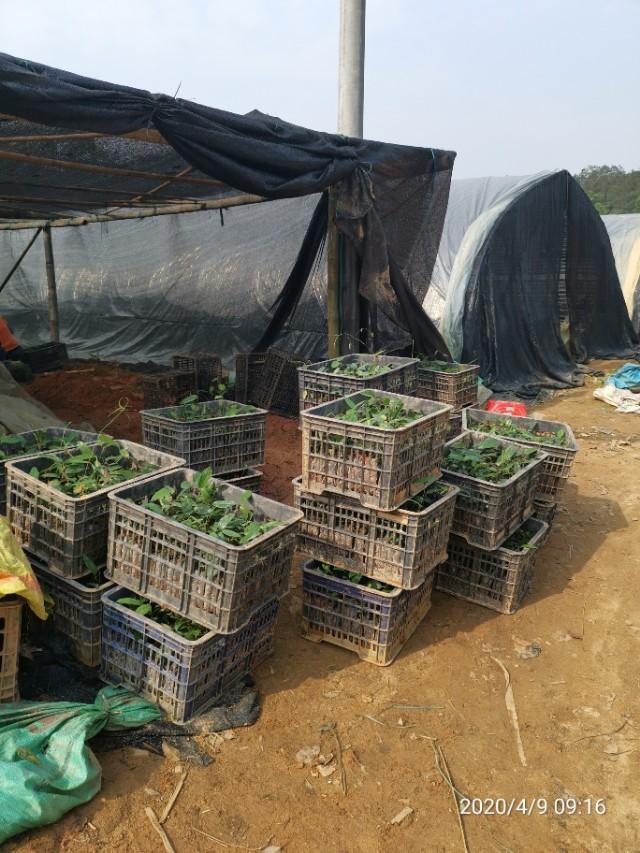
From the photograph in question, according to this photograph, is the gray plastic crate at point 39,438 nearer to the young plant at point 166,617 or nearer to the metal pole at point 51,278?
the young plant at point 166,617

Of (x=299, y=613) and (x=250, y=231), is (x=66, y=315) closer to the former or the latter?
(x=250, y=231)

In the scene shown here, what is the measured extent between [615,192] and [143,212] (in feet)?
136

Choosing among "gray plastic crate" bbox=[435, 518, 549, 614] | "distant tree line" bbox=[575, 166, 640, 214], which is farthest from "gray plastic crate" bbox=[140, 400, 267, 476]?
"distant tree line" bbox=[575, 166, 640, 214]

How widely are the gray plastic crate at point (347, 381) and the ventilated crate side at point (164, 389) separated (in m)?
2.51

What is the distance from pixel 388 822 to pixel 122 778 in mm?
1205

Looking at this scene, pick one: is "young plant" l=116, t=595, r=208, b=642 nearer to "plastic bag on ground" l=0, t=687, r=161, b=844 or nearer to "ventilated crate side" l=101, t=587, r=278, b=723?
"ventilated crate side" l=101, t=587, r=278, b=723

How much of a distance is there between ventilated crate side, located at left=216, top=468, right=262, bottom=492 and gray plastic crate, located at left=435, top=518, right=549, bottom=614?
1755 millimetres

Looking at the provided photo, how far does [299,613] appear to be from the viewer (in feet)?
14.4

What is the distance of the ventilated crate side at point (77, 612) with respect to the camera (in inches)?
138

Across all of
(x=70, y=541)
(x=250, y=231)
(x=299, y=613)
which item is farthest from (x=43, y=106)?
(x=250, y=231)

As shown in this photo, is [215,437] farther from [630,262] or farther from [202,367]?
[630,262]

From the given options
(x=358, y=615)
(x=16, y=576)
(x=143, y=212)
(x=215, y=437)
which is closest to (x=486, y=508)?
(x=358, y=615)

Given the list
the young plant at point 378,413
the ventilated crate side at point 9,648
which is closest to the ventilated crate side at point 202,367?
the young plant at point 378,413

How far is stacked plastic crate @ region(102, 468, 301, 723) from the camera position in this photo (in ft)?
10.2
